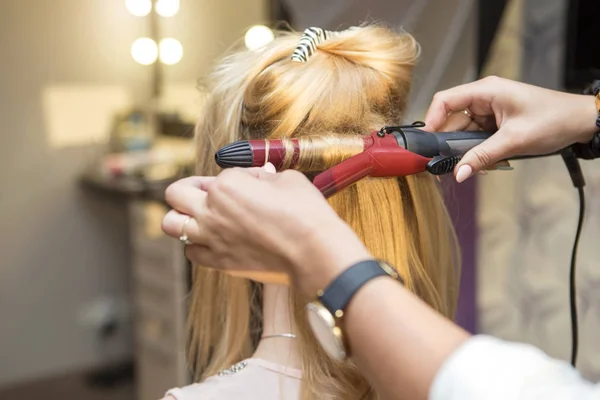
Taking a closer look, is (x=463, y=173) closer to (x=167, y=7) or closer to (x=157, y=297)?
(x=157, y=297)

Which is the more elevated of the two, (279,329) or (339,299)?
(339,299)

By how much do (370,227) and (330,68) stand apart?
199mm

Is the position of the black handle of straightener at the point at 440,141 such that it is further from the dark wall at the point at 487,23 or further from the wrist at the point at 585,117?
the dark wall at the point at 487,23

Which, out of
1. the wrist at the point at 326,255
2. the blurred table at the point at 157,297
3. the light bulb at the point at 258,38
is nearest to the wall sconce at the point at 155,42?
the blurred table at the point at 157,297

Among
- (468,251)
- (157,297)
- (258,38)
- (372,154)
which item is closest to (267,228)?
(372,154)

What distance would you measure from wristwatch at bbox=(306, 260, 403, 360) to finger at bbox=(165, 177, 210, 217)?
0.13 meters

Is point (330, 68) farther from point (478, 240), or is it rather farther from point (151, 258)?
point (151, 258)

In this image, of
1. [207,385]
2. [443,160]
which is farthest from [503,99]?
[207,385]

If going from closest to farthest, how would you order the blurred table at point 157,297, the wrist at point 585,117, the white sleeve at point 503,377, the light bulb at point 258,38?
the white sleeve at point 503,377 → the wrist at point 585,117 → the light bulb at point 258,38 → the blurred table at point 157,297

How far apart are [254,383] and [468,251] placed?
131 cm

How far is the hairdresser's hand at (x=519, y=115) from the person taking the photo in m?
0.74

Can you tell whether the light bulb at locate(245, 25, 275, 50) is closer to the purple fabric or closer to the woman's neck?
the woman's neck

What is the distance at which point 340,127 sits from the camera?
79cm

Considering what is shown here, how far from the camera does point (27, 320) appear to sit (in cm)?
285
